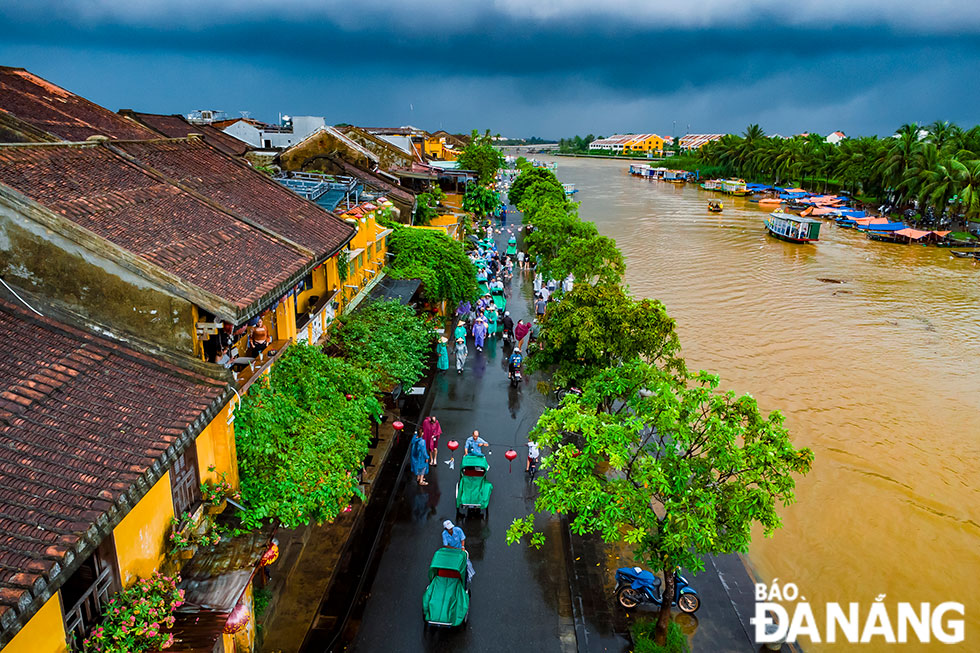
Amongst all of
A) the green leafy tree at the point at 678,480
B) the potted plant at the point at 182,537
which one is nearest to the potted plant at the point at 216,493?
the potted plant at the point at 182,537

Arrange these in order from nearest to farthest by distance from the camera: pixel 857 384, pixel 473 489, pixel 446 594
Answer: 1. pixel 446 594
2. pixel 473 489
3. pixel 857 384

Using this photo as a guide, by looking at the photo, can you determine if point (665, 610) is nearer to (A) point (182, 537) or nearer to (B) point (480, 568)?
(B) point (480, 568)

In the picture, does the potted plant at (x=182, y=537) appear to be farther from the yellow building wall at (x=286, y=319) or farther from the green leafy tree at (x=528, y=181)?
the green leafy tree at (x=528, y=181)

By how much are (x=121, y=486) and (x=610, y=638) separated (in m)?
8.33

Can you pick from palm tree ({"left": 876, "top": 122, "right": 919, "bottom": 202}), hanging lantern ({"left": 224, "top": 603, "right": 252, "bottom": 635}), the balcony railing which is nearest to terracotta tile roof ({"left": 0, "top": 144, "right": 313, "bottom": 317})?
the balcony railing

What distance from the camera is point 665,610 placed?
1045 centimetres

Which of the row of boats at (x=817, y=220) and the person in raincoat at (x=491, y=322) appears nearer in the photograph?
the person in raincoat at (x=491, y=322)

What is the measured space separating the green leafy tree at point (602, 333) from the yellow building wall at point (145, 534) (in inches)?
357

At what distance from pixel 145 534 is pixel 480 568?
6999 millimetres

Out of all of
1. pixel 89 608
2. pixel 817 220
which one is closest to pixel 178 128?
pixel 89 608

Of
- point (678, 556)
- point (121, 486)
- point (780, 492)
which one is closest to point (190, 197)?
point (121, 486)

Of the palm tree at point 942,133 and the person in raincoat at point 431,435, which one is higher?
the palm tree at point 942,133

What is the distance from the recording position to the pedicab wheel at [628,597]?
11359 mm

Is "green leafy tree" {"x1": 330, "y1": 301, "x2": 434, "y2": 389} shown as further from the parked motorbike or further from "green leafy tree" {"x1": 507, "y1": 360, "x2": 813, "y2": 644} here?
the parked motorbike
